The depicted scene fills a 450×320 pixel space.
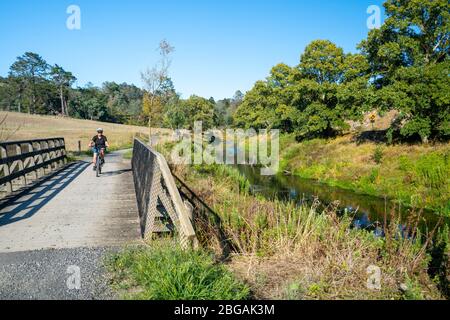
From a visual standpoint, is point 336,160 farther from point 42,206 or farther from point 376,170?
point 42,206

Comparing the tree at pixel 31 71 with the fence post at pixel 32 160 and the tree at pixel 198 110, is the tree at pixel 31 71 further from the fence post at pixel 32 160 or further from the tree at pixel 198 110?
the fence post at pixel 32 160

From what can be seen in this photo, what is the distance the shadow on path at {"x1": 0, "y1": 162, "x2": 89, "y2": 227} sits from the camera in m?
7.12

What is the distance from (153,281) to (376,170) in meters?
20.3

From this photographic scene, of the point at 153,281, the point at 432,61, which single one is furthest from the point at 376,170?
the point at 153,281

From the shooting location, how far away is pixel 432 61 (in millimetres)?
22141

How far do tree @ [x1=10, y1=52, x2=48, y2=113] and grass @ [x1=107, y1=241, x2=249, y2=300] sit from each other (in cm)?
11559

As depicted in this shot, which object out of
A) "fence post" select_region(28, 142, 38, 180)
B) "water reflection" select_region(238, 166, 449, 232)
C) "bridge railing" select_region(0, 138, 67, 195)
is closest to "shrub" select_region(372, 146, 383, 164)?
"water reflection" select_region(238, 166, 449, 232)

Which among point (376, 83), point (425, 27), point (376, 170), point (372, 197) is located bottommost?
point (372, 197)

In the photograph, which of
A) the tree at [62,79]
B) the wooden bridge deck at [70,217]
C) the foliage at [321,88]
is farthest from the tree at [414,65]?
the tree at [62,79]

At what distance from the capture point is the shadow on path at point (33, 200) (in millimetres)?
7121

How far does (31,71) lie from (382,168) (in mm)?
114607

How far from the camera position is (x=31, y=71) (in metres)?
104

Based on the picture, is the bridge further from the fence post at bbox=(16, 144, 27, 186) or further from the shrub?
the shrub

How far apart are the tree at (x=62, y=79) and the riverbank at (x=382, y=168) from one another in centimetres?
9632
